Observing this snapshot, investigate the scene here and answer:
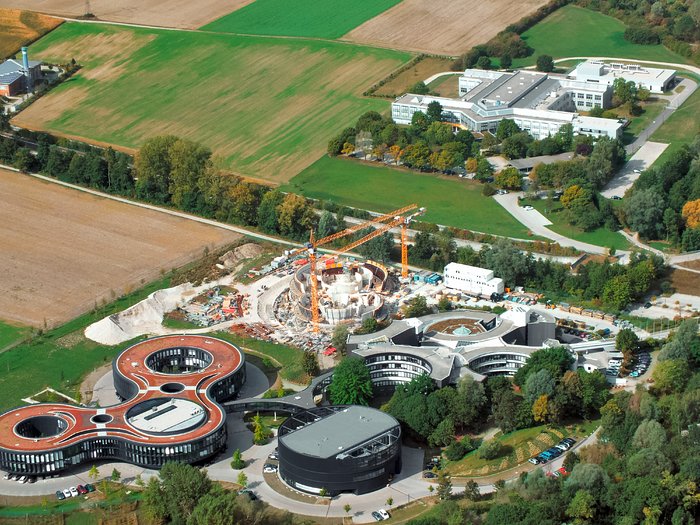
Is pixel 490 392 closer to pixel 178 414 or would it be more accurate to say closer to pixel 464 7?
pixel 178 414

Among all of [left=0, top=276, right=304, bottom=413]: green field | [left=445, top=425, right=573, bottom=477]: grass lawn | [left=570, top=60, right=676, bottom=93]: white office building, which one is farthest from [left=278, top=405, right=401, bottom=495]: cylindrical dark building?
[left=570, top=60, right=676, bottom=93]: white office building

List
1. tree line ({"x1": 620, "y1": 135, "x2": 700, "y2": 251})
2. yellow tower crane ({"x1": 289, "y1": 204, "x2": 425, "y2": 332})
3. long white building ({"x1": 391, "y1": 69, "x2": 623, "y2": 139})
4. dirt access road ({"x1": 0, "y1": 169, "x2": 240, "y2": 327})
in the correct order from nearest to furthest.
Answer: yellow tower crane ({"x1": 289, "y1": 204, "x2": 425, "y2": 332})
dirt access road ({"x1": 0, "y1": 169, "x2": 240, "y2": 327})
tree line ({"x1": 620, "y1": 135, "x2": 700, "y2": 251})
long white building ({"x1": 391, "y1": 69, "x2": 623, "y2": 139})

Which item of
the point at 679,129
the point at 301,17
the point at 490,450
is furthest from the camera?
the point at 301,17

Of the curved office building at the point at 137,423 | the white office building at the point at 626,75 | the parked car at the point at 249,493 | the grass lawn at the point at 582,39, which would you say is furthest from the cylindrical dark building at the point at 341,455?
the grass lawn at the point at 582,39

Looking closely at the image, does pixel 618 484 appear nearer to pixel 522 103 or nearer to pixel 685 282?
pixel 685 282

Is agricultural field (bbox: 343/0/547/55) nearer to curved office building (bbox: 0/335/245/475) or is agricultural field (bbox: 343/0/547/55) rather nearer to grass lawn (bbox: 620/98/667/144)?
grass lawn (bbox: 620/98/667/144)

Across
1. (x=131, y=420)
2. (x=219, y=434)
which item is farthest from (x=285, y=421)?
(x=131, y=420)

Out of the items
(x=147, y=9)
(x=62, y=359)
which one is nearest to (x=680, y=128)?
(x=62, y=359)
